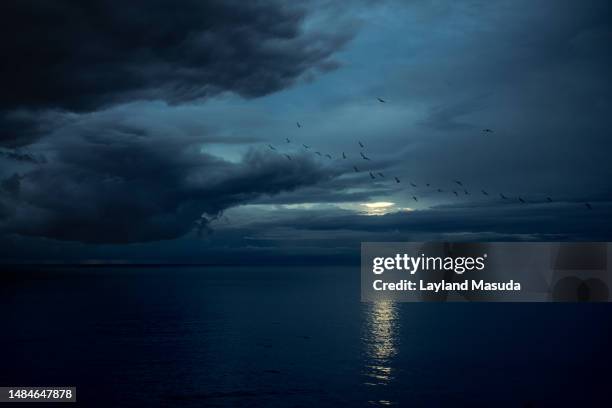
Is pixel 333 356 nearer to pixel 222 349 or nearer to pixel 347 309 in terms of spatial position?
pixel 222 349

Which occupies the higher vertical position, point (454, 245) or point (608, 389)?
point (454, 245)

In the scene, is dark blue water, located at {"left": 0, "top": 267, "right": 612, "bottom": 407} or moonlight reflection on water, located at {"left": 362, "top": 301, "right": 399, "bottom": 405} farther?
moonlight reflection on water, located at {"left": 362, "top": 301, "right": 399, "bottom": 405}

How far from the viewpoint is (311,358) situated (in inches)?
3403

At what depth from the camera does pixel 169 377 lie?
72375 mm

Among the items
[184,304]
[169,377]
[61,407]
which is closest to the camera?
[61,407]

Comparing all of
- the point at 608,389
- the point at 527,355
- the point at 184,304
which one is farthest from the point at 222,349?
the point at 184,304

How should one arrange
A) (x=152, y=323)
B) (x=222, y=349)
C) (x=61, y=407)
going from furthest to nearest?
(x=152, y=323)
(x=222, y=349)
(x=61, y=407)

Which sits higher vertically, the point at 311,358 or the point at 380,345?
the point at 380,345

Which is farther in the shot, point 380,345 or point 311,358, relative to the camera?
point 380,345

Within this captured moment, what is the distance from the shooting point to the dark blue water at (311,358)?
64.6m

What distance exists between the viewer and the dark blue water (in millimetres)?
64625

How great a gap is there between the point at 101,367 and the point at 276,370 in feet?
93.8

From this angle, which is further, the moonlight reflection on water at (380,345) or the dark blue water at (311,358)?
the moonlight reflection on water at (380,345)

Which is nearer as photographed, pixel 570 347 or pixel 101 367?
pixel 101 367
